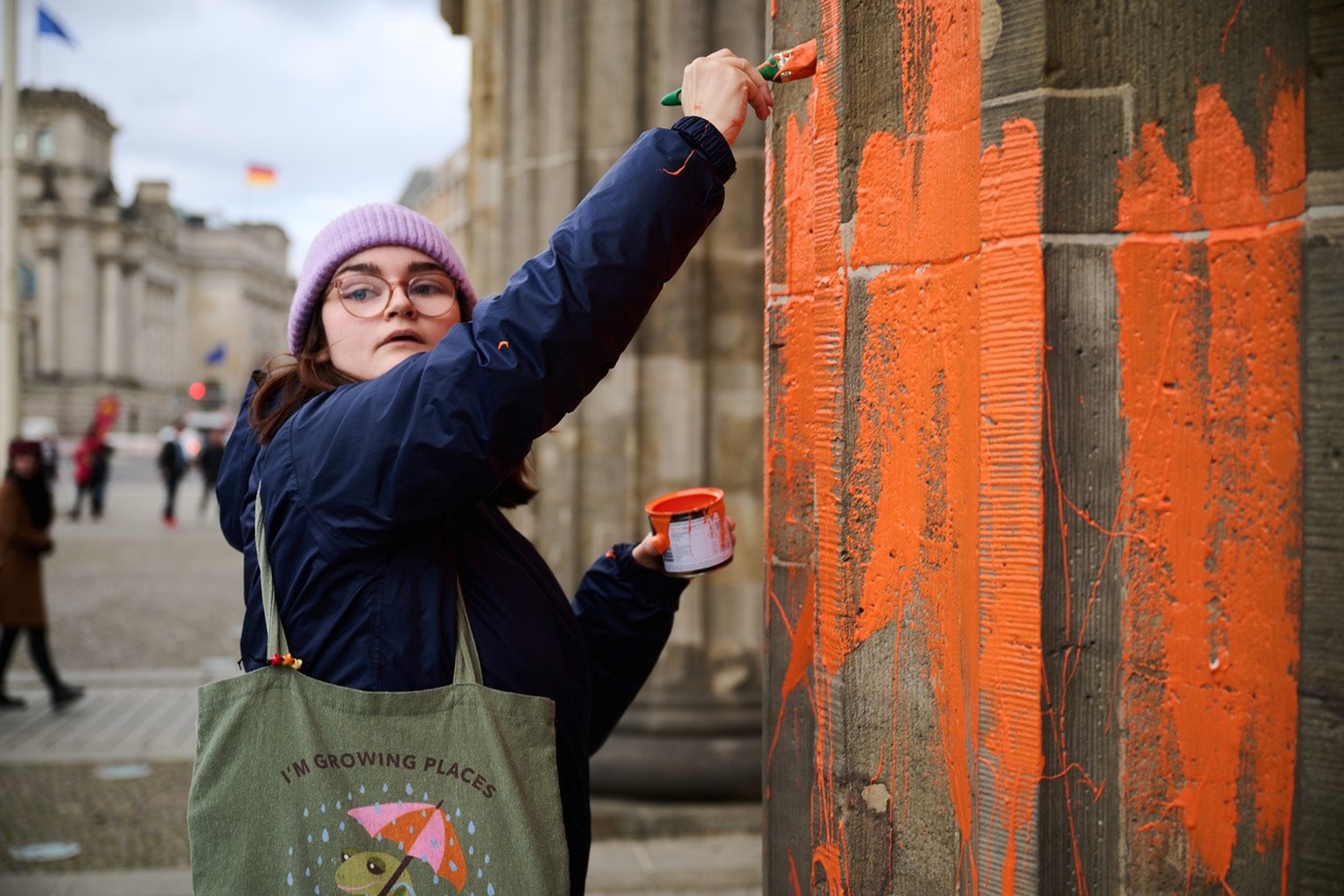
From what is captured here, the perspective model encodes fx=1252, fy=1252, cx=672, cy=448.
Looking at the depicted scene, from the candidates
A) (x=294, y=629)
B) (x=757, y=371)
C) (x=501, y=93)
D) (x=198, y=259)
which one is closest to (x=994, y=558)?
(x=294, y=629)

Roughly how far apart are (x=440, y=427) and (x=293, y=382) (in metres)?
0.48

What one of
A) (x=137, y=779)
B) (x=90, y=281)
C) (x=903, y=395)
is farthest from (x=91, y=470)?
(x=90, y=281)

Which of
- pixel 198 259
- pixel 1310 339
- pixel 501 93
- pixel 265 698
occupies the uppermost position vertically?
pixel 198 259

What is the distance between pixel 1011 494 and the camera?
1.57m

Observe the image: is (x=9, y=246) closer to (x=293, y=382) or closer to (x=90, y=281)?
(x=293, y=382)

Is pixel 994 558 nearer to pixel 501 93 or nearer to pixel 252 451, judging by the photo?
pixel 252 451

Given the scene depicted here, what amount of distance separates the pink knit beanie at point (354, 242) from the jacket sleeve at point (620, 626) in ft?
2.07

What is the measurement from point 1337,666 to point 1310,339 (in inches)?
14.9

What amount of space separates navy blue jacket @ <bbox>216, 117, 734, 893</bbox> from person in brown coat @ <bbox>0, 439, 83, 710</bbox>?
21.1ft

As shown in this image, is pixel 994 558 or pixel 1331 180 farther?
pixel 994 558

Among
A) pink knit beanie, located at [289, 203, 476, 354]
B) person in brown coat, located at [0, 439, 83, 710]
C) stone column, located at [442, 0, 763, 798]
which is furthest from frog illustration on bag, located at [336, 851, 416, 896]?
person in brown coat, located at [0, 439, 83, 710]

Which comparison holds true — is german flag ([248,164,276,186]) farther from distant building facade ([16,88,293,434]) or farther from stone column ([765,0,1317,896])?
stone column ([765,0,1317,896])

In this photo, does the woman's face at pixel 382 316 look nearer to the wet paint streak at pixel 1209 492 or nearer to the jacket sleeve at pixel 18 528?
the wet paint streak at pixel 1209 492

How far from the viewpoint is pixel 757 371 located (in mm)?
5242
